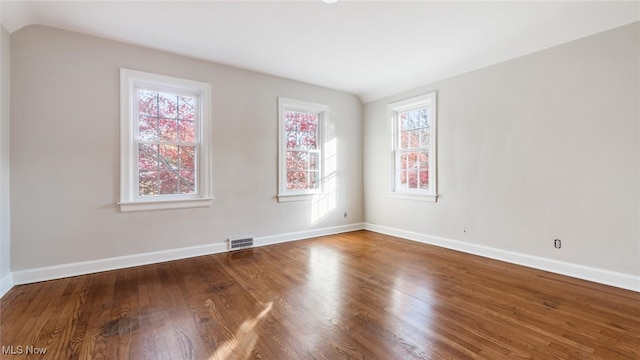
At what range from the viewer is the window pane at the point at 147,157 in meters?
3.46

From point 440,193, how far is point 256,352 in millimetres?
3467

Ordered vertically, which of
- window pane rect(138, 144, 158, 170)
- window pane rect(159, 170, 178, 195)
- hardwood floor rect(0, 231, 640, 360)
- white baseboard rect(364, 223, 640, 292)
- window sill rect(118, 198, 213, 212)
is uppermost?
window pane rect(138, 144, 158, 170)

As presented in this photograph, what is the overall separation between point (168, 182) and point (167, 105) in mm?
1005

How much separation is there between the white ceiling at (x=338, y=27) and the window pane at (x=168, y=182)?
1.54 m

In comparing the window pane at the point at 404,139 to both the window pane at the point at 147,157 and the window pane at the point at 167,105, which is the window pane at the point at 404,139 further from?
the window pane at the point at 147,157

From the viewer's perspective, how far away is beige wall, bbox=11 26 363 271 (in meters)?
2.82

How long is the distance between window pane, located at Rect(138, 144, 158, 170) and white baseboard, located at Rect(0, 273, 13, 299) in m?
1.53

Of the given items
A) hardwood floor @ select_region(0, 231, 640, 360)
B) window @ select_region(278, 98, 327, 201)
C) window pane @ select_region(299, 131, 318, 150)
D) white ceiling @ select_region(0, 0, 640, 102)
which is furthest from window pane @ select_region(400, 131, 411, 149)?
hardwood floor @ select_region(0, 231, 640, 360)

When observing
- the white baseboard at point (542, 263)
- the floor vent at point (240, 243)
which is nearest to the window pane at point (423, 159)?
the white baseboard at point (542, 263)

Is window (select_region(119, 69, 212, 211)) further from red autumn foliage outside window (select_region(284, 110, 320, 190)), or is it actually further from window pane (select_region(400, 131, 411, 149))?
window pane (select_region(400, 131, 411, 149))

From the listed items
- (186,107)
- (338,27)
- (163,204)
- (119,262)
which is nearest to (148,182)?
(163,204)

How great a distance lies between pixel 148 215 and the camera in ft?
11.2

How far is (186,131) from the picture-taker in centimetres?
376

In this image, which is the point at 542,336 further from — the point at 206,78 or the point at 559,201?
the point at 206,78
